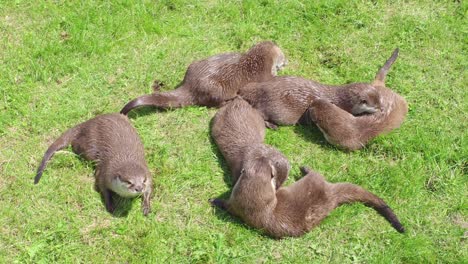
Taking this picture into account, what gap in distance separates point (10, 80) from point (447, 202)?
4.05 m

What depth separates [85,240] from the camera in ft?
11.9

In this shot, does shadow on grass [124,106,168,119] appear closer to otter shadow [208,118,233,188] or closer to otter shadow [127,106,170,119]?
otter shadow [127,106,170,119]

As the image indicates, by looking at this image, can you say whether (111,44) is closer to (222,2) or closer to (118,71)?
(118,71)

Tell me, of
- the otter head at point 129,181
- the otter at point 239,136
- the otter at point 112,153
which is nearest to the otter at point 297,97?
the otter at point 239,136

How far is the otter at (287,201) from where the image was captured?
137 inches

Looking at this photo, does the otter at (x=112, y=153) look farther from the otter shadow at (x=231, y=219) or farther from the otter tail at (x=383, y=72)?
the otter tail at (x=383, y=72)

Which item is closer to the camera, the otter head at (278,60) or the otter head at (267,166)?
the otter head at (267,166)

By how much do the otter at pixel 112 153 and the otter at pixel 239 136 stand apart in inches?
26.5

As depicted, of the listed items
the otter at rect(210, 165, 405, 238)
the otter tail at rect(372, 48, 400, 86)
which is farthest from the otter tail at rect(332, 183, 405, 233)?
the otter tail at rect(372, 48, 400, 86)

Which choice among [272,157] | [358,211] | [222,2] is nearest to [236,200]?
[272,157]

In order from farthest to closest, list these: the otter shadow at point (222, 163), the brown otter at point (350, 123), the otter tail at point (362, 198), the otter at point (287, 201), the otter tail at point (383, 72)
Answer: the otter tail at point (383, 72)
the brown otter at point (350, 123)
the otter shadow at point (222, 163)
the otter tail at point (362, 198)
the otter at point (287, 201)

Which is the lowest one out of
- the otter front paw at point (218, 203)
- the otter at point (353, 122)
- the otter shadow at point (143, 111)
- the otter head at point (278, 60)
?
the otter front paw at point (218, 203)

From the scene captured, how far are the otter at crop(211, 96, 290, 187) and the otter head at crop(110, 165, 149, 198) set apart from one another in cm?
74

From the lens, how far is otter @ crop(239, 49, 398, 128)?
430 centimetres
